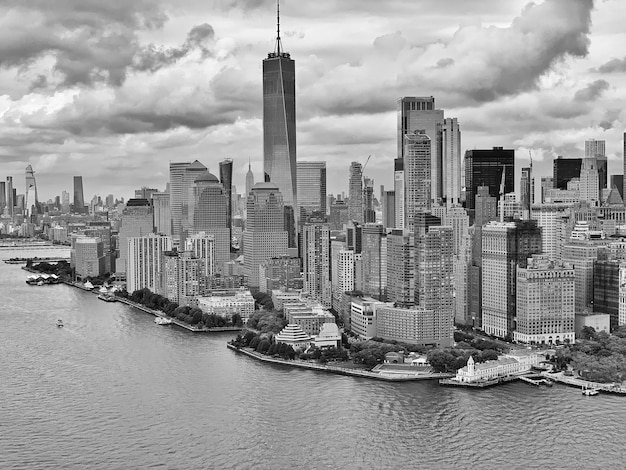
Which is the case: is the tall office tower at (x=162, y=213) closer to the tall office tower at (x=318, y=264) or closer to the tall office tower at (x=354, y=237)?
the tall office tower at (x=354, y=237)

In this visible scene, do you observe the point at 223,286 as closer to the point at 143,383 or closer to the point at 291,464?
the point at 143,383

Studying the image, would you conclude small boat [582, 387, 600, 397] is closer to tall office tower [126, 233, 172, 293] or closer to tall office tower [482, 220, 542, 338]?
tall office tower [482, 220, 542, 338]

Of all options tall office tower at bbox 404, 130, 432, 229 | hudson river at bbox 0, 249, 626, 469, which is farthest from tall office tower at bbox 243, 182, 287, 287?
hudson river at bbox 0, 249, 626, 469

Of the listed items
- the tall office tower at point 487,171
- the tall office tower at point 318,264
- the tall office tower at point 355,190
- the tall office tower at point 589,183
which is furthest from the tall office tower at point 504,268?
the tall office tower at point 589,183

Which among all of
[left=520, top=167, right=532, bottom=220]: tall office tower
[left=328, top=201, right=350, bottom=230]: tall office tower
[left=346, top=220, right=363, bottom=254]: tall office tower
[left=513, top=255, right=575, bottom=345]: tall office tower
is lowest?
[left=513, top=255, right=575, bottom=345]: tall office tower

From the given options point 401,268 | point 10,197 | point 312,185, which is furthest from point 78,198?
point 401,268

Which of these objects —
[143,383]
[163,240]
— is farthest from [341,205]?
[143,383]

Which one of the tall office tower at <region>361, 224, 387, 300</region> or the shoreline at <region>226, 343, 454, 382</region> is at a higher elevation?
the tall office tower at <region>361, 224, 387, 300</region>
